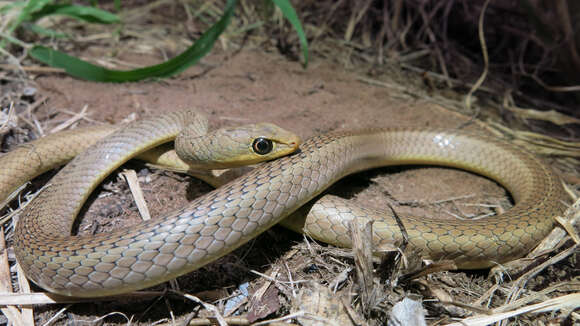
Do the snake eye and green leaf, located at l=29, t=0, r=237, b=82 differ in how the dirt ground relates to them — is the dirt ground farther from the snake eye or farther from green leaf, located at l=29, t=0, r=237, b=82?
the snake eye

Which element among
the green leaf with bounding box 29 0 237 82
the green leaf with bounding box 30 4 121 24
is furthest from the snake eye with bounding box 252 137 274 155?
the green leaf with bounding box 30 4 121 24

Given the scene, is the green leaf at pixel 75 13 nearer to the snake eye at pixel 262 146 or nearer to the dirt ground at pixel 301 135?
the dirt ground at pixel 301 135

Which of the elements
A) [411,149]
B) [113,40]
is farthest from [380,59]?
[113,40]

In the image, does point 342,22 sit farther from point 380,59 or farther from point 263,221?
point 263,221

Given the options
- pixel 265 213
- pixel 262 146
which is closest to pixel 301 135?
pixel 262 146

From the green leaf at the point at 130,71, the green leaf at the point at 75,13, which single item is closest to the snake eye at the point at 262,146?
the green leaf at the point at 130,71

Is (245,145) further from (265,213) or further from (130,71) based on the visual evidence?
(130,71)

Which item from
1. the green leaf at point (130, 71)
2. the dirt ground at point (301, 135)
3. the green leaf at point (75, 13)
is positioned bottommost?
the dirt ground at point (301, 135)
